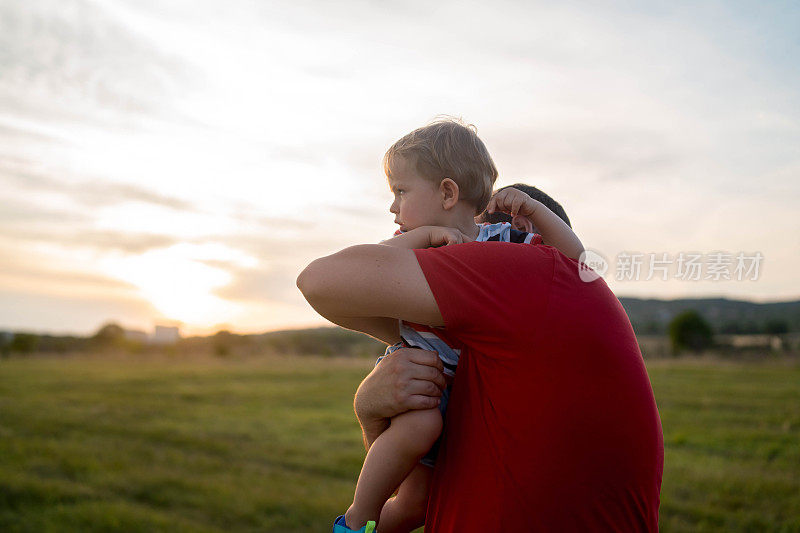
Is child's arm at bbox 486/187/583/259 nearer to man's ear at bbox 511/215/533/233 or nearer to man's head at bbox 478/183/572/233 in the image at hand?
man's ear at bbox 511/215/533/233

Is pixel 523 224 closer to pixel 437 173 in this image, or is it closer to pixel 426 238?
pixel 437 173

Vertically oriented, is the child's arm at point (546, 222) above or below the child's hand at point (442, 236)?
above

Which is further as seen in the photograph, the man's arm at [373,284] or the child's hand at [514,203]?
the child's hand at [514,203]

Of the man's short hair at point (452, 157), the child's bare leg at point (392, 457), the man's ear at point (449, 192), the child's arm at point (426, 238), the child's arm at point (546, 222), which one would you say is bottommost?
the child's bare leg at point (392, 457)

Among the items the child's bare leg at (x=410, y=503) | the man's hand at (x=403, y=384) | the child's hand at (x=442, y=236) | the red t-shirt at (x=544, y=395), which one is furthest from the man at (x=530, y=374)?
the child's bare leg at (x=410, y=503)

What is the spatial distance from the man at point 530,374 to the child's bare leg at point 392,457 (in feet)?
0.62

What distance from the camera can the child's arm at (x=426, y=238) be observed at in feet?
6.71

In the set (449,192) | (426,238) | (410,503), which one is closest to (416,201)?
(449,192)

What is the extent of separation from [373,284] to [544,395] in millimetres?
526

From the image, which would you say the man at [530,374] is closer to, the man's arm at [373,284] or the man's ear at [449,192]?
the man's arm at [373,284]

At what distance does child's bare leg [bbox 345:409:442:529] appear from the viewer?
192 centimetres

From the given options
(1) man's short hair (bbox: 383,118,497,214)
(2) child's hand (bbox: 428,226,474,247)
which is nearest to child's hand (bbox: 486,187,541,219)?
(1) man's short hair (bbox: 383,118,497,214)

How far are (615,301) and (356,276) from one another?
0.75 metres

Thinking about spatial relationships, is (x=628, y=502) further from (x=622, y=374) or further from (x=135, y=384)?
(x=135, y=384)
